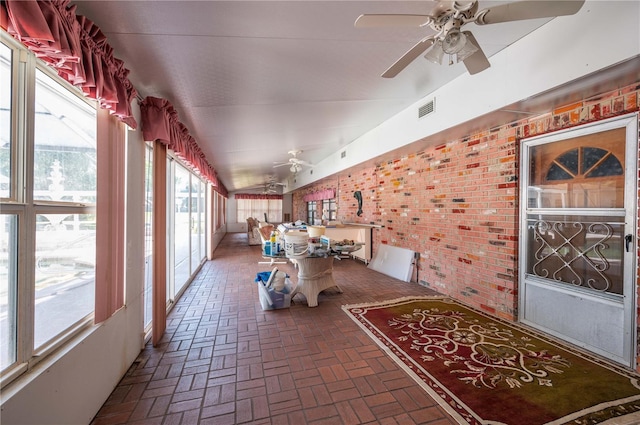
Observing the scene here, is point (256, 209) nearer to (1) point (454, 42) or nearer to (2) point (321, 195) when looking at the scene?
(2) point (321, 195)

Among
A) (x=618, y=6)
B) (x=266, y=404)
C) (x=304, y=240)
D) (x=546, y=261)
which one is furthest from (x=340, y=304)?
(x=618, y=6)

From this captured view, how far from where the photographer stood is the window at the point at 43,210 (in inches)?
42.7

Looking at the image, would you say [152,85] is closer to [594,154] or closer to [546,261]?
[594,154]

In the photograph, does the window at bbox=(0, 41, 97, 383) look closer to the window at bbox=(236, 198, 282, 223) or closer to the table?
the table

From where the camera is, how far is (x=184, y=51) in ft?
5.98

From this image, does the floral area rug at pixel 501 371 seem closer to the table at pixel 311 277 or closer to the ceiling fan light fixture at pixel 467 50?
the table at pixel 311 277

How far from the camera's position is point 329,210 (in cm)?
862

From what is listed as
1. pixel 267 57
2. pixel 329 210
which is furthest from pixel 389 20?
pixel 329 210

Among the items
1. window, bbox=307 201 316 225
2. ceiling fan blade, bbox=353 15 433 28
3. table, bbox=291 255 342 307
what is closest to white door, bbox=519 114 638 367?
ceiling fan blade, bbox=353 15 433 28

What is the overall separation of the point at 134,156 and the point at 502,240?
369 centimetres

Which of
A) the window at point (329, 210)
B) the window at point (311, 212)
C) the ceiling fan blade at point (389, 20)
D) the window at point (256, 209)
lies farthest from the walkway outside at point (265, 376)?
the window at point (256, 209)

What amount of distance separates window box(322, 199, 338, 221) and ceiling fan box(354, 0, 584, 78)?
6.13 m

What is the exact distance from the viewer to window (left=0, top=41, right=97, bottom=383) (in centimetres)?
108

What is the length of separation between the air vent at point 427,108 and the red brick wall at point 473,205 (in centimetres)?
57
